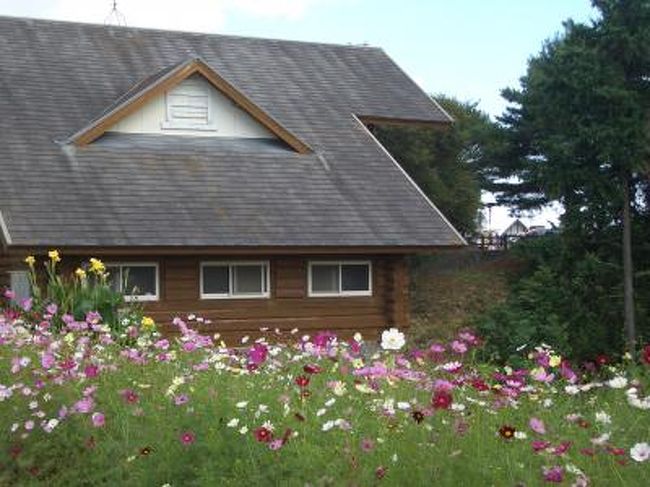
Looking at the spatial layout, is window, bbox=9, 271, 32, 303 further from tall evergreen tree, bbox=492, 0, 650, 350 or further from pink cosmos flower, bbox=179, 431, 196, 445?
tall evergreen tree, bbox=492, 0, 650, 350

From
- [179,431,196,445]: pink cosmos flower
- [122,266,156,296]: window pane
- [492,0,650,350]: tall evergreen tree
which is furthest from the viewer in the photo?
[492,0,650,350]: tall evergreen tree

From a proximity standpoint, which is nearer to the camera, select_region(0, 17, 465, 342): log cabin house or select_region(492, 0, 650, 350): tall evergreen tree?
select_region(0, 17, 465, 342): log cabin house

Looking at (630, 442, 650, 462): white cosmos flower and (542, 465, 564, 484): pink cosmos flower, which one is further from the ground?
(630, 442, 650, 462): white cosmos flower

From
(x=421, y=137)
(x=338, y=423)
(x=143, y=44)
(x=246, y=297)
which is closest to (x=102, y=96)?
(x=143, y=44)

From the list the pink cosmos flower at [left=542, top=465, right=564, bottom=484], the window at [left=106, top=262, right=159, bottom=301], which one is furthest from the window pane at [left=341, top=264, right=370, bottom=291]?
the pink cosmos flower at [left=542, top=465, right=564, bottom=484]

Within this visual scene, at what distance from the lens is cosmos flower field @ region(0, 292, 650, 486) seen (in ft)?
15.5

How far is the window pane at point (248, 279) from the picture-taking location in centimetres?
1934

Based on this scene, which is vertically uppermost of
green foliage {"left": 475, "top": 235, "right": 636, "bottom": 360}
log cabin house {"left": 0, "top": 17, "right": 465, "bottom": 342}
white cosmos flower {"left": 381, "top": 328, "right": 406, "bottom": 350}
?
log cabin house {"left": 0, "top": 17, "right": 465, "bottom": 342}

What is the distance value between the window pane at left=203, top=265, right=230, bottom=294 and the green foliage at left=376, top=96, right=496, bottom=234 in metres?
18.7

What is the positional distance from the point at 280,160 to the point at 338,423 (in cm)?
1572

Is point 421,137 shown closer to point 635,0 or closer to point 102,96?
point 635,0

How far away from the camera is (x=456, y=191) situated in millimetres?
42531

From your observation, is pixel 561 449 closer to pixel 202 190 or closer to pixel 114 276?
pixel 114 276

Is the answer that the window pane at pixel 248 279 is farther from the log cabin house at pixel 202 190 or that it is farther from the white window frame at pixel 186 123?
the white window frame at pixel 186 123
